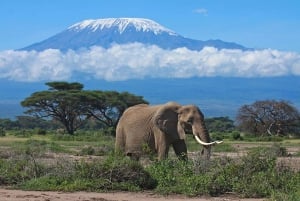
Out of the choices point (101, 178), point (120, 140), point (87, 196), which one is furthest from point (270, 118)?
point (87, 196)

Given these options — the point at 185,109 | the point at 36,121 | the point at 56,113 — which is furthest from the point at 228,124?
the point at 185,109

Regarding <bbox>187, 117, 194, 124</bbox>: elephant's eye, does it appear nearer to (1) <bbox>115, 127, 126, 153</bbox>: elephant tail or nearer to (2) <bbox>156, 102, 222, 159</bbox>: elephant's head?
(2) <bbox>156, 102, 222, 159</bbox>: elephant's head

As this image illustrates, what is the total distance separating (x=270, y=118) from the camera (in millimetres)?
60656

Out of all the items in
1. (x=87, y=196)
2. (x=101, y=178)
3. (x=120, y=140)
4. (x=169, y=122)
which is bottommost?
(x=87, y=196)

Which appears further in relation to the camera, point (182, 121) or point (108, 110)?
point (108, 110)

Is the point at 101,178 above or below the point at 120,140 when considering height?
below

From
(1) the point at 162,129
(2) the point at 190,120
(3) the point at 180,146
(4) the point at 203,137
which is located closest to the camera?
(4) the point at 203,137

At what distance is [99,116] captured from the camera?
2456 inches

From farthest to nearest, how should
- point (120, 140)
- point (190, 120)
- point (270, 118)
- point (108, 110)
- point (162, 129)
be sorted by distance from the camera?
1. point (108, 110)
2. point (270, 118)
3. point (120, 140)
4. point (162, 129)
5. point (190, 120)

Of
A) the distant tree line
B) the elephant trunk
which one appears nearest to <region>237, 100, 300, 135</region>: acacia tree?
the distant tree line

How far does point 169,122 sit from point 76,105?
138 feet

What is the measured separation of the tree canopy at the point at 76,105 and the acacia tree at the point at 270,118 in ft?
32.3

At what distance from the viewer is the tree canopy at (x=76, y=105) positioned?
58853mm

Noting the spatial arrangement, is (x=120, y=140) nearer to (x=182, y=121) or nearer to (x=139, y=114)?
(x=139, y=114)
